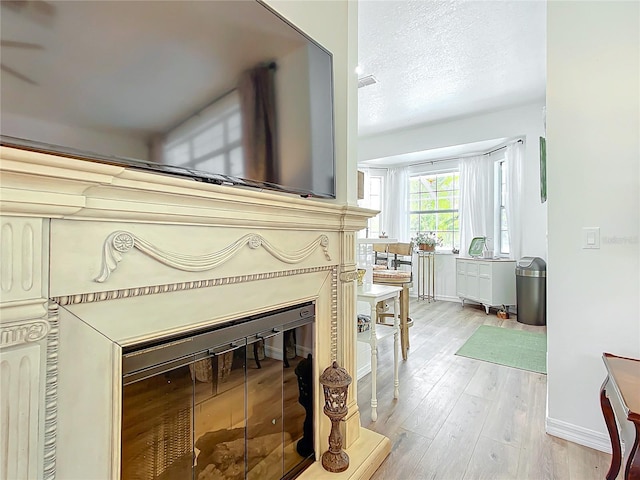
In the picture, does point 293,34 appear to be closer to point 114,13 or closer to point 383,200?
point 114,13

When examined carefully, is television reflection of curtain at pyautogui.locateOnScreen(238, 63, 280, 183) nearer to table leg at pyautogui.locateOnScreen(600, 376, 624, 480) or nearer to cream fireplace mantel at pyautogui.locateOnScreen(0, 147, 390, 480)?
cream fireplace mantel at pyautogui.locateOnScreen(0, 147, 390, 480)

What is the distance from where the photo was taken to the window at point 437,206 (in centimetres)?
560

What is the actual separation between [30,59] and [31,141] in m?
0.17

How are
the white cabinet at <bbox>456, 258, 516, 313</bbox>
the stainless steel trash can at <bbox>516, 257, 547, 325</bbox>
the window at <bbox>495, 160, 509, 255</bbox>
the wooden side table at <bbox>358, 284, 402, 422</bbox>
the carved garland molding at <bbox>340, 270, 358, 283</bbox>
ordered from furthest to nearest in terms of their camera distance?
the window at <bbox>495, 160, 509, 255</bbox>, the white cabinet at <bbox>456, 258, 516, 313</bbox>, the stainless steel trash can at <bbox>516, 257, 547, 325</bbox>, the wooden side table at <bbox>358, 284, 402, 422</bbox>, the carved garland molding at <bbox>340, 270, 358, 283</bbox>

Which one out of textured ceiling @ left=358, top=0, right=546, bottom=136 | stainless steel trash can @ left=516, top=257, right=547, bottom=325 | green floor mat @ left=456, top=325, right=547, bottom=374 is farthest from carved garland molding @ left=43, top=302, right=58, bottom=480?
stainless steel trash can @ left=516, top=257, right=547, bottom=325

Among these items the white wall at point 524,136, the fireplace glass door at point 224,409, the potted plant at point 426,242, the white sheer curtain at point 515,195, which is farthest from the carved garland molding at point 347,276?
the potted plant at point 426,242

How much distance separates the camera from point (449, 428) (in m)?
1.87

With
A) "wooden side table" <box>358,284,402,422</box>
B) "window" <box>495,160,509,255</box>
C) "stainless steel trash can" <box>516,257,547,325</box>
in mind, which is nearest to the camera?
"wooden side table" <box>358,284,402,422</box>

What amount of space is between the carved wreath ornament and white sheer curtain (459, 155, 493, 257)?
4.58 m

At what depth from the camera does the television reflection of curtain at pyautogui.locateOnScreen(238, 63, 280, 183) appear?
115 centimetres

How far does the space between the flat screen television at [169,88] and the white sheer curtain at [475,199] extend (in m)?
4.40

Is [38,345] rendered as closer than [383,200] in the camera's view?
Yes

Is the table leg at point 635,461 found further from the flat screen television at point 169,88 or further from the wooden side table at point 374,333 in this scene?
the flat screen television at point 169,88

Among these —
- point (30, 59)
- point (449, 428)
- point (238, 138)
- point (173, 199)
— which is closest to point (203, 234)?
point (173, 199)
